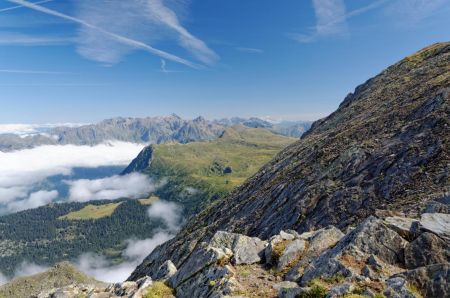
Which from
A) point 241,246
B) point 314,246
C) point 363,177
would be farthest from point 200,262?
point 363,177

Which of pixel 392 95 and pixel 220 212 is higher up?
pixel 392 95

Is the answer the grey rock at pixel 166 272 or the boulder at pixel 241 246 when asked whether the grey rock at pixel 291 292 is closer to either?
the boulder at pixel 241 246

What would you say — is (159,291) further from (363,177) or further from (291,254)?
(363,177)

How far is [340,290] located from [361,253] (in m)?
4.65

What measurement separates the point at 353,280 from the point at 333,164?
122 feet

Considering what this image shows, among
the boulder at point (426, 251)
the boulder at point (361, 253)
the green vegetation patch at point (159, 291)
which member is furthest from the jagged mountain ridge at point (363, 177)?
the green vegetation patch at point (159, 291)

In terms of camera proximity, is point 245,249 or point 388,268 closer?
point 388,268

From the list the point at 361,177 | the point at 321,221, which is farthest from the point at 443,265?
the point at 361,177

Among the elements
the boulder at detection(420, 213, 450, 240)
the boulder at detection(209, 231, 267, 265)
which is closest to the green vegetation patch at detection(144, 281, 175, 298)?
the boulder at detection(209, 231, 267, 265)

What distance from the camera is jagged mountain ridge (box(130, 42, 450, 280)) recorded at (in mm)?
38250

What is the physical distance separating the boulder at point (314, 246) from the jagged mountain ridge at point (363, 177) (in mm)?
9932

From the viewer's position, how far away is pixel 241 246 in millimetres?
28328

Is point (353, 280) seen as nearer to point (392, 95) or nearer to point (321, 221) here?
point (321, 221)

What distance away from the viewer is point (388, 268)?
763 inches
